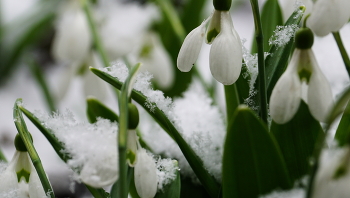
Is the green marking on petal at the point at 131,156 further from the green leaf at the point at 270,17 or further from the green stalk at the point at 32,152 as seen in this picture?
the green leaf at the point at 270,17

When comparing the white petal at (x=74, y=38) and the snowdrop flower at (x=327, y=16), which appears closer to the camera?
the snowdrop flower at (x=327, y=16)

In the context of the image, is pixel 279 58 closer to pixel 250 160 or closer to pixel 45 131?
pixel 250 160

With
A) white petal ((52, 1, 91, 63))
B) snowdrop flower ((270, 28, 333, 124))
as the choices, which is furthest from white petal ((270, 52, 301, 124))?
white petal ((52, 1, 91, 63))

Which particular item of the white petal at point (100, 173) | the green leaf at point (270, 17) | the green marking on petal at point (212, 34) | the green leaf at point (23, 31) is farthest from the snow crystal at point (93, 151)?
the green leaf at point (23, 31)

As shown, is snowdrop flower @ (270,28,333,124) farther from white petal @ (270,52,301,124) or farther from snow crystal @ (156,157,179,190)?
snow crystal @ (156,157,179,190)

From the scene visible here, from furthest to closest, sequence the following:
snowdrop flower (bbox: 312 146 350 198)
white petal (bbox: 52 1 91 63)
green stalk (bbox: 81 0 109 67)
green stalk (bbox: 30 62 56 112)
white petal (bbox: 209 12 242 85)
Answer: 1. green stalk (bbox: 30 62 56 112)
2. white petal (bbox: 52 1 91 63)
3. green stalk (bbox: 81 0 109 67)
4. white petal (bbox: 209 12 242 85)
5. snowdrop flower (bbox: 312 146 350 198)

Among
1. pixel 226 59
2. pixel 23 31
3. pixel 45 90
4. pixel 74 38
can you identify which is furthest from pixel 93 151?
pixel 23 31
